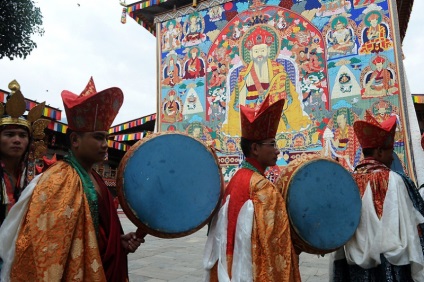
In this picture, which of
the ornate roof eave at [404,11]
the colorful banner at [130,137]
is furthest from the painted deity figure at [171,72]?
the ornate roof eave at [404,11]

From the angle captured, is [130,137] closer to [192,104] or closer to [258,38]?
[192,104]

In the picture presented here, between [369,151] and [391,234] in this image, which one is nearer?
[391,234]

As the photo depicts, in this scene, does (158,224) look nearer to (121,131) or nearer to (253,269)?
(253,269)

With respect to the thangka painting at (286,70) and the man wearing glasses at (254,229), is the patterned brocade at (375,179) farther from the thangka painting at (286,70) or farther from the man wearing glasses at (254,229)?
the thangka painting at (286,70)

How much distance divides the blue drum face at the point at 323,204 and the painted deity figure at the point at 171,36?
9.93 metres

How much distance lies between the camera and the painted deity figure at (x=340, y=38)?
28.1 feet

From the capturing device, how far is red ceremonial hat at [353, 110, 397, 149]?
2045 mm

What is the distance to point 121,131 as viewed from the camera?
1582 cm

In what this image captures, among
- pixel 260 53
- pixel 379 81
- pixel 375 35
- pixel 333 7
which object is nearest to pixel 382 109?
pixel 379 81

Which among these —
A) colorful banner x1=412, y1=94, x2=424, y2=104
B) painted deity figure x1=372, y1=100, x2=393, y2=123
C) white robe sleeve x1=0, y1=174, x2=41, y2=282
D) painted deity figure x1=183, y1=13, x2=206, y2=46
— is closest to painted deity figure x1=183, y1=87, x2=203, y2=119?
painted deity figure x1=183, y1=13, x2=206, y2=46

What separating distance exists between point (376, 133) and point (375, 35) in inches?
289

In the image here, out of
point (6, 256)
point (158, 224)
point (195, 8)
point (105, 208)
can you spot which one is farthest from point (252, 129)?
point (195, 8)

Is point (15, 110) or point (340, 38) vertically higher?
point (340, 38)

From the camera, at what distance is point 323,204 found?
173cm
